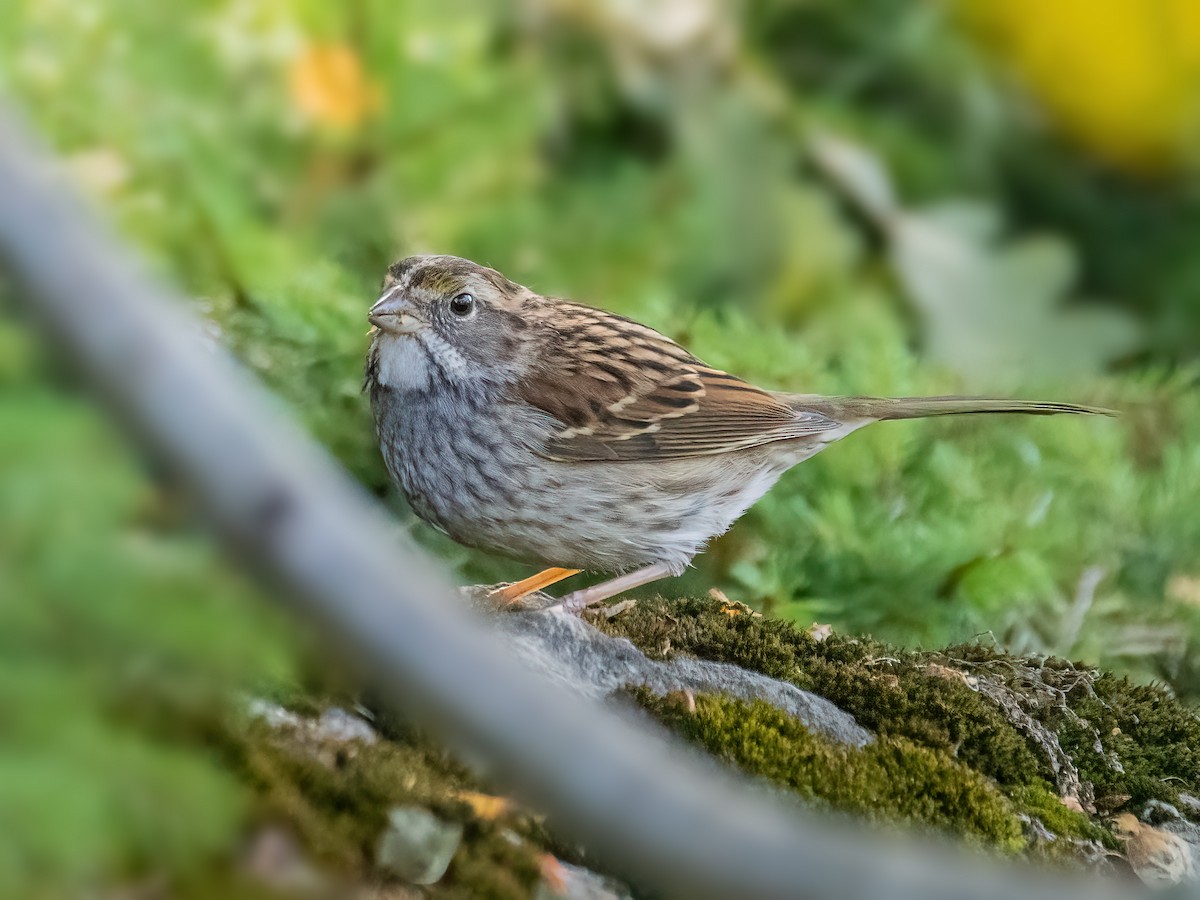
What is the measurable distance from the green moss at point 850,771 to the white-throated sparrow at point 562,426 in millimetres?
577

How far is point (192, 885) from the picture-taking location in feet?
4.78

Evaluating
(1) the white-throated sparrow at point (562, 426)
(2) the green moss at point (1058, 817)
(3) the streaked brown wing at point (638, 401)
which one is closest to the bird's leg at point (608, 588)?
(1) the white-throated sparrow at point (562, 426)

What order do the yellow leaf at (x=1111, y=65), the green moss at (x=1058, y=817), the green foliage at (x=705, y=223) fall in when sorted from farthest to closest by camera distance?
the yellow leaf at (x=1111, y=65), the green foliage at (x=705, y=223), the green moss at (x=1058, y=817)

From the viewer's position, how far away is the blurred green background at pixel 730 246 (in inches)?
67.1

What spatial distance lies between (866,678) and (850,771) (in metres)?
0.40

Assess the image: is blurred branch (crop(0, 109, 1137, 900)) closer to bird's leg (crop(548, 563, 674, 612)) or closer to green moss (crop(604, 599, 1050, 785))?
green moss (crop(604, 599, 1050, 785))

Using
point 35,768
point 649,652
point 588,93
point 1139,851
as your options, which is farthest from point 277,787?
point 588,93

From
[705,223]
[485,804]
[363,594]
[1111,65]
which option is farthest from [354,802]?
[1111,65]

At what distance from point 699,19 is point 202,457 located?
5.23m

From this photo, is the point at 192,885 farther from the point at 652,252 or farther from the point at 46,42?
the point at 652,252

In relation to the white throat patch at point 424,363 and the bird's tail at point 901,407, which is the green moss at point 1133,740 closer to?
the bird's tail at point 901,407

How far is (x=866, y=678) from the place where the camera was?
2.70 metres

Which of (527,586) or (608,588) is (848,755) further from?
(527,586)

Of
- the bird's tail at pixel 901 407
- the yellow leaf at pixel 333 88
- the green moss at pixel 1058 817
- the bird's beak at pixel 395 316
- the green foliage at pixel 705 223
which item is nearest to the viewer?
the green moss at pixel 1058 817
